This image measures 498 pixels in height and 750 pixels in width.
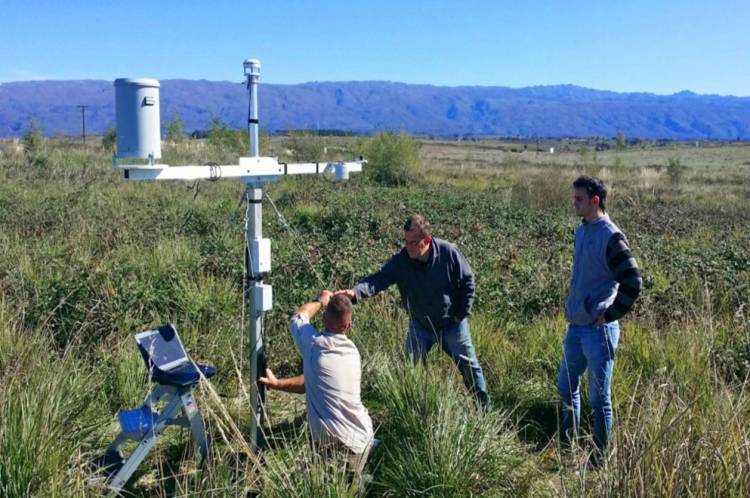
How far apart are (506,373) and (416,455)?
2142 millimetres

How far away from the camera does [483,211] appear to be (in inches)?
572

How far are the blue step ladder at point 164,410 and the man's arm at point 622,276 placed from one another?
2.59 meters

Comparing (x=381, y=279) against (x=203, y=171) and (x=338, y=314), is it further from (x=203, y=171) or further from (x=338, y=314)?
(x=203, y=171)

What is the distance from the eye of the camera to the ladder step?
3.75m

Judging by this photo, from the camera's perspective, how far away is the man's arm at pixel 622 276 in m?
4.14

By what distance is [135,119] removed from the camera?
338 cm

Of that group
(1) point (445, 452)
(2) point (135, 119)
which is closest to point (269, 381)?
(1) point (445, 452)

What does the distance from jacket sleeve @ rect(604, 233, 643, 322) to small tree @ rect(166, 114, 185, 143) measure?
3511 centimetres

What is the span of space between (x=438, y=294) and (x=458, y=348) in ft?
1.56

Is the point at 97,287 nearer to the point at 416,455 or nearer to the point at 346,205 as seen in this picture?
the point at 416,455

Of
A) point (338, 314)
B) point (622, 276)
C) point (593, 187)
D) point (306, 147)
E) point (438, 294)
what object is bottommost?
point (438, 294)

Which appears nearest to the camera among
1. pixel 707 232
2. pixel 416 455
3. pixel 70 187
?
pixel 416 455

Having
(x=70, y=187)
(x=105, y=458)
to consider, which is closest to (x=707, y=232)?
(x=105, y=458)

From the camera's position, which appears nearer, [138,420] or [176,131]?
→ [138,420]
